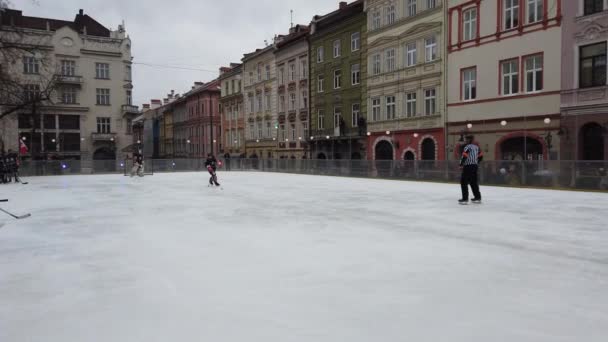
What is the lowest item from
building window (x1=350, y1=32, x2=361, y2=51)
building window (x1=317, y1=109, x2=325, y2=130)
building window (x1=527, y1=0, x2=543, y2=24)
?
building window (x1=317, y1=109, x2=325, y2=130)

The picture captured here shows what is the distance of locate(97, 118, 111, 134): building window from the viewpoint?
56.3 m

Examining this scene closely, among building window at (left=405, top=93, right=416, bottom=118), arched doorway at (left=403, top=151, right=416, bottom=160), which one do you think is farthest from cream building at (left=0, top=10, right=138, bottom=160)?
building window at (left=405, top=93, right=416, bottom=118)

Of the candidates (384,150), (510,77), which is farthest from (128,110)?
(510,77)

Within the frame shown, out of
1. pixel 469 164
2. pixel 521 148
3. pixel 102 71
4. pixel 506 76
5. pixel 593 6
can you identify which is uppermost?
pixel 102 71

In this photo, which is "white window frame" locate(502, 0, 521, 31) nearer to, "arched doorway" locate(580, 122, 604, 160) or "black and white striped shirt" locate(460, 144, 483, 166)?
"arched doorway" locate(580, 122, 604, 160)

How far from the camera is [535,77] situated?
22984 millimetres

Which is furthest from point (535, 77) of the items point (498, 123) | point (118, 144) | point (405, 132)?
point (118, 144)

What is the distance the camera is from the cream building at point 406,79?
2878 centimetres

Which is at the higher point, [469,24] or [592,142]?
[469,24]

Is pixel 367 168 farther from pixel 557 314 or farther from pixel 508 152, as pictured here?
pixel 557 314

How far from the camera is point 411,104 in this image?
31.1 m

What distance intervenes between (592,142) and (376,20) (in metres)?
18.3

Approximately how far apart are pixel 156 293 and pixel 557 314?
12.7ft

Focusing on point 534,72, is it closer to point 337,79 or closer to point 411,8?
point 411,8
